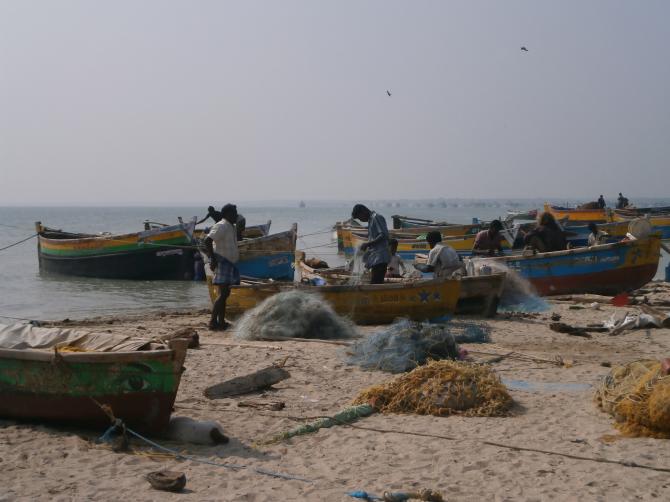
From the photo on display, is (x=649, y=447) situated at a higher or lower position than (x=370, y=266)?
lower

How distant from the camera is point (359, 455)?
5449 millimetres

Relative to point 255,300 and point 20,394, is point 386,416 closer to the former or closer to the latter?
point 20,394

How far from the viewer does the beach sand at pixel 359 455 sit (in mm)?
4766

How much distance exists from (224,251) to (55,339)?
4480 millimetres

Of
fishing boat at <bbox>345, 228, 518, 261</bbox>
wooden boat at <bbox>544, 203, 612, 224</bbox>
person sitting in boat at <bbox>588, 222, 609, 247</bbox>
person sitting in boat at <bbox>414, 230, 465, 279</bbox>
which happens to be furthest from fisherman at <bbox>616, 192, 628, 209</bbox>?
person sitting in boat at <bbox>414, 230, 465, 279</bbox>

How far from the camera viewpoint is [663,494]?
455 centimetres

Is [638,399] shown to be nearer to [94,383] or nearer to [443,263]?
[94,383]

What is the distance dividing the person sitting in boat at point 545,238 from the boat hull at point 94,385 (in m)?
11.1

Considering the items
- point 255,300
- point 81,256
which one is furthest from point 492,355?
point 81,256

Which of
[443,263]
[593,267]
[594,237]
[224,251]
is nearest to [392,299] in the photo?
[443,263]

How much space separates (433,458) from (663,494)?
152 cm

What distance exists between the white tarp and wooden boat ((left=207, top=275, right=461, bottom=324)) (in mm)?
5121

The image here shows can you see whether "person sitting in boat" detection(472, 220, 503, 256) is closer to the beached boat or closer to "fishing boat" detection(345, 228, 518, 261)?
the beached boat

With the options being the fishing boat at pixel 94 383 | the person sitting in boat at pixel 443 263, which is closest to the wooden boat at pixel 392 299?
the person sitting in boat at pixel 443 263
